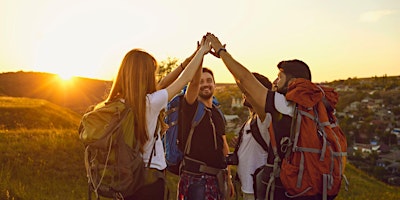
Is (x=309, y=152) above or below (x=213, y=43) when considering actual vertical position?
below

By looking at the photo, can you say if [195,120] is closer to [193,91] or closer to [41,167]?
[193,91]

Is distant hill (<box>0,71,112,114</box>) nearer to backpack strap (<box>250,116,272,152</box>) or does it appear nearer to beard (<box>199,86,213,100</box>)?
beard (<box>199,86,213,100</box>)

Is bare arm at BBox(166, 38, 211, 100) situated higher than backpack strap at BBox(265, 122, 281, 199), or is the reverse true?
bare arm at BBox(166, 38, 211, 100)

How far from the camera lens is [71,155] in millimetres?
11578

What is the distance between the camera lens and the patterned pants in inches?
205

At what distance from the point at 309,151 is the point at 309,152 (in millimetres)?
11

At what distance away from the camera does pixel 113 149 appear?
12.6 feet

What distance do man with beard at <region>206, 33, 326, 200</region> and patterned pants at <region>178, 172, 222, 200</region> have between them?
1277 mm

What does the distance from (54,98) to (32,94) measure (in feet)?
11.2

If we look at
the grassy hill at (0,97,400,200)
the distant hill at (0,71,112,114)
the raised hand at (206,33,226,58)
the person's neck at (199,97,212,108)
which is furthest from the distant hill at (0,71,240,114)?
the raised hand at (206,33,226,58)

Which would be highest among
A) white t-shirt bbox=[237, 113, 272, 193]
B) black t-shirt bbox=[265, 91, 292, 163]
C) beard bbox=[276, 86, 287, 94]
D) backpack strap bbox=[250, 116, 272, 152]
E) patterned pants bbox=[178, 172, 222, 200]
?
beard bbox=[276, 86, 287, 94]

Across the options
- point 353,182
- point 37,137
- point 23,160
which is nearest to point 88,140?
point 23,160

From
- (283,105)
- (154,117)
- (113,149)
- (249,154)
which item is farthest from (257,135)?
(113,149)

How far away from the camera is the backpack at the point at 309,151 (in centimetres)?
374
